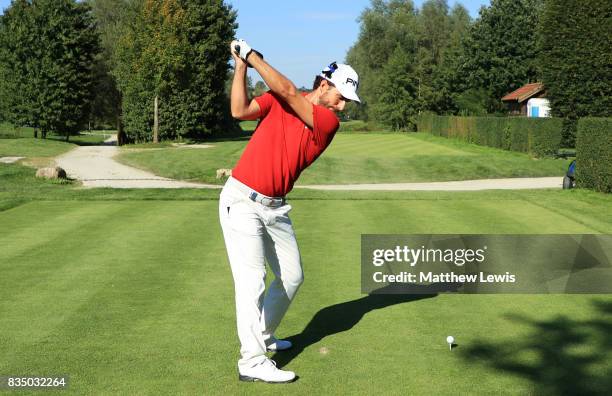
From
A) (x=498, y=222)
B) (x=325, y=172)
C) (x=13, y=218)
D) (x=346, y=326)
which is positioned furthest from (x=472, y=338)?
(x=325, y=172)

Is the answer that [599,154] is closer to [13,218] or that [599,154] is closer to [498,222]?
[498,222]

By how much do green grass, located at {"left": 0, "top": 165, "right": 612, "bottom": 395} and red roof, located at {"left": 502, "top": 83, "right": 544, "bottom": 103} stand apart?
54.8m

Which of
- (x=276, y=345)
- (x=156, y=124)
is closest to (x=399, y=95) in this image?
(x=156, y=124)

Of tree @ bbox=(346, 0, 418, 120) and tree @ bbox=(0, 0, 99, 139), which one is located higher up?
tree @ bbox=(346, 0, 418, 120)

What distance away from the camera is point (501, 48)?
222 feet

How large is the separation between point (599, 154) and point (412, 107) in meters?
69.0

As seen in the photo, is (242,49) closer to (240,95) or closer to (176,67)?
(240,95)

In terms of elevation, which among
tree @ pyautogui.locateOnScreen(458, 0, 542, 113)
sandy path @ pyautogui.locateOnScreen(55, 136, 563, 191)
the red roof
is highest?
tree @ pyautogui.locateOnScreen(458, 0, 542, 113)

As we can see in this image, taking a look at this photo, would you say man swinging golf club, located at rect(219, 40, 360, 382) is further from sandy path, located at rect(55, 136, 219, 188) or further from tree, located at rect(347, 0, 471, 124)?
tree, located at rect(347, 0, 471, 124)

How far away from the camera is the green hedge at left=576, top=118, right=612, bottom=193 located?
19156 mm

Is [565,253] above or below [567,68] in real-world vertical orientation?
below

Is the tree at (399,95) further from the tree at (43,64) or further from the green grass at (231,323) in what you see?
the green grass at (231,323)

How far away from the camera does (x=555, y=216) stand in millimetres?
12883

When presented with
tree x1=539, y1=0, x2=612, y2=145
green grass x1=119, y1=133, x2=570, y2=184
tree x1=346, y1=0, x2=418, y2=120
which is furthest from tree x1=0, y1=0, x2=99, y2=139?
tree x1=346, y1=0, x2=418, y2=120
